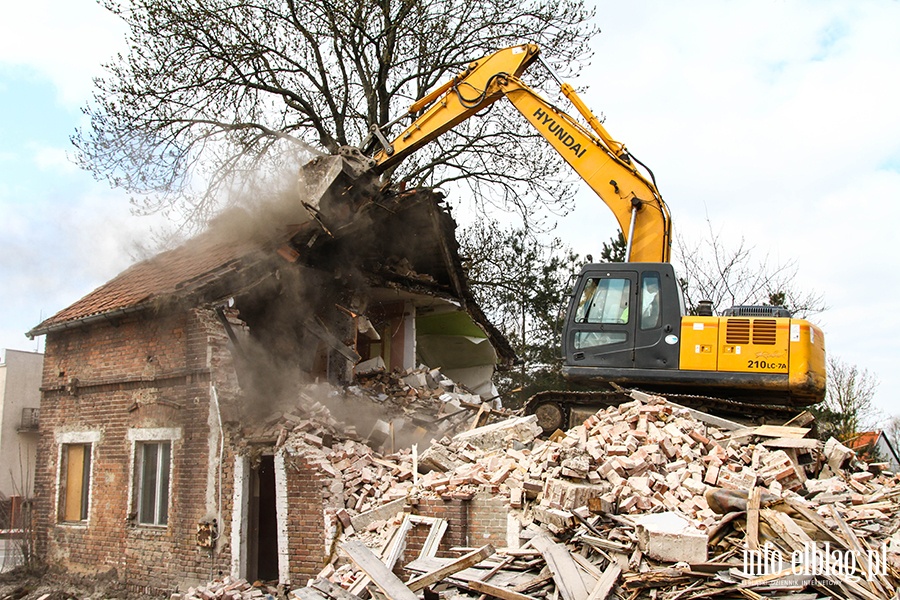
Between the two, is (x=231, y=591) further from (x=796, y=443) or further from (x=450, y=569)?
(x=796, y=443)

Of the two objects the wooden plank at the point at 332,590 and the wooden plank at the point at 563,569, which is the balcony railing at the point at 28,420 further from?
the wooden plank at the point at 563,569

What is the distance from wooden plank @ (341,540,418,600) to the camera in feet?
24.8

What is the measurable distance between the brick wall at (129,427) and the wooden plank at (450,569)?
14.1ft

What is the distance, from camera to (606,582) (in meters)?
7.02

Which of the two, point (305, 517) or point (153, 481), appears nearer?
point (305, 517)

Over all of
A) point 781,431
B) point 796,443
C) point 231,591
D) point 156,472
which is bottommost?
point 231,591

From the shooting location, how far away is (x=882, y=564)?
680 centimetres

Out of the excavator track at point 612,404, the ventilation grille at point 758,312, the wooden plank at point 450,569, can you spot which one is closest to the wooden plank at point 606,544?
the wooden plank at point 450,569

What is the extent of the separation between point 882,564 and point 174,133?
1530 centimetres

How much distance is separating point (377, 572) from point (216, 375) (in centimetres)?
460

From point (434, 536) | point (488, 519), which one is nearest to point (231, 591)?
point (434, 536)

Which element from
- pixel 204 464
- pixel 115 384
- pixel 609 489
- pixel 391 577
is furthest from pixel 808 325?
pixel 115 384

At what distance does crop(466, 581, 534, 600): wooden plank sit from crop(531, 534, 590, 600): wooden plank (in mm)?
326

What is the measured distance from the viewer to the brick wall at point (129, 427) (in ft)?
37.5
